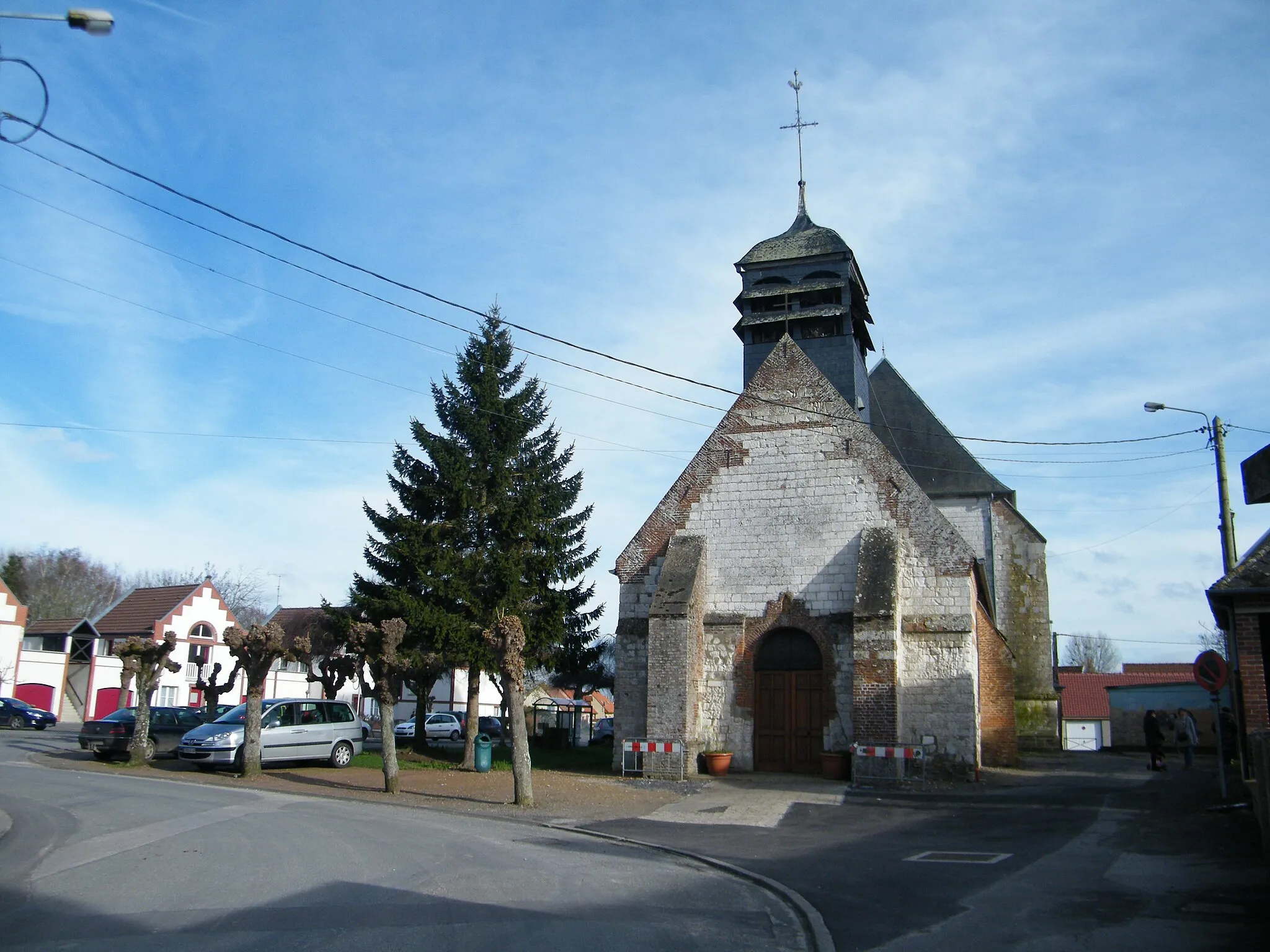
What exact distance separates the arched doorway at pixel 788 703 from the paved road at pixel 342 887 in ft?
27.3

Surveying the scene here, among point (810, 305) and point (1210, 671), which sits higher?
point (810, 305)

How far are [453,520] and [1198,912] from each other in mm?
18206

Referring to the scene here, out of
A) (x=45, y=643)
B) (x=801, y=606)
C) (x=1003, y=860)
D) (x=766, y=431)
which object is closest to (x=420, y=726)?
(x=801, y=606)

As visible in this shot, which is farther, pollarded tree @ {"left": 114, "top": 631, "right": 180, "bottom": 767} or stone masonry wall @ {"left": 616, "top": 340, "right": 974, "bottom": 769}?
pollarded tree @ {"left": 114, "top": 631, "right": 180, "bottom": 767}

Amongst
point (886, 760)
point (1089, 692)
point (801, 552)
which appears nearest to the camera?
point (886, 760)

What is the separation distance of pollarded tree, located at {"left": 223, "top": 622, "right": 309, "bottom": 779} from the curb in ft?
26.5

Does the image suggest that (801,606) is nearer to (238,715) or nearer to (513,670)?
(513,670)

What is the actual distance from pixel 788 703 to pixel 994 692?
17.4 ft

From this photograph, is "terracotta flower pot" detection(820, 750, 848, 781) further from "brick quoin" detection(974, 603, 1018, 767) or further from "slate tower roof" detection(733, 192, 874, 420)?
"slate tower roof" detection(733, 192, 874, 420)

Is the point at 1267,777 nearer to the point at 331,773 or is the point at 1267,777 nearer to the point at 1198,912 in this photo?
the point at 1198,912

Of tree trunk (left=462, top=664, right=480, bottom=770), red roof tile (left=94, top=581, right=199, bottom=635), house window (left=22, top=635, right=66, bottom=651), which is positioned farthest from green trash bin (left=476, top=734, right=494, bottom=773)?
house window (left=22, top=635, right=66, bottom=651)

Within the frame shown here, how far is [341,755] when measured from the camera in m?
21.1

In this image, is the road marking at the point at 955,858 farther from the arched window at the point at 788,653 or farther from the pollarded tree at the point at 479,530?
the pollarded tree at the point at 479,530

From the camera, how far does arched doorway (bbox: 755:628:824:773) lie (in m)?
20.0
